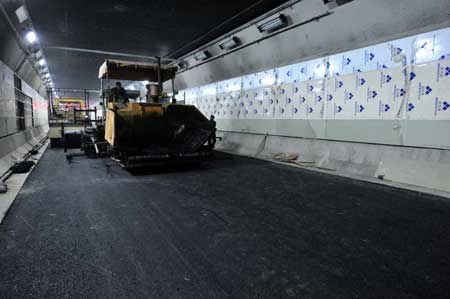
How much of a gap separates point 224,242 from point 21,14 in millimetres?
8187

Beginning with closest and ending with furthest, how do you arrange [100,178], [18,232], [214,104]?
[18,232]
[100,178]
[214,104]

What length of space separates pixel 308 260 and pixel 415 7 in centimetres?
485

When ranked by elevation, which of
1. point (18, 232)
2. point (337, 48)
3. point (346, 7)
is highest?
point (346, 7)

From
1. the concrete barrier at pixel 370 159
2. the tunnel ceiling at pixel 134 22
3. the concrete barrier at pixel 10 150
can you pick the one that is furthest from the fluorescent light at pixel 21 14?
the concrete barrier at pixel 370 159

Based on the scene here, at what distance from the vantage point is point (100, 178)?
5.15 meters

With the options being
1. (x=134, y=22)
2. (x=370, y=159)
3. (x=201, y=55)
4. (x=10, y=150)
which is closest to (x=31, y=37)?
(x=134, y=22)

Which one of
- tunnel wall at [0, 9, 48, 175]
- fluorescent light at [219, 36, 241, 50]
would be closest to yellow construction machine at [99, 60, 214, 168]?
tunnel wall at [0, 9, 48, 175]

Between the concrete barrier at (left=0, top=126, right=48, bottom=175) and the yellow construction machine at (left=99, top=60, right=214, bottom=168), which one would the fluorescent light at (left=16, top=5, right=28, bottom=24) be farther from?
the concrete barrier at (left=0, top=126, right=48, bottom=175)

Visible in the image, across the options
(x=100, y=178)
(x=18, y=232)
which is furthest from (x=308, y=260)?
(x=100, y=178)

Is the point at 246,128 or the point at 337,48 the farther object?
the point at 246,128

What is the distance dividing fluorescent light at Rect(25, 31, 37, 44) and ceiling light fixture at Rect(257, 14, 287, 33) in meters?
7.05

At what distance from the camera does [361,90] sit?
5.68 m

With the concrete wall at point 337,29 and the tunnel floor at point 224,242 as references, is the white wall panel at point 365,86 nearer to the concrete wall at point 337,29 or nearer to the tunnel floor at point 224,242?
the concrete wall at point 337,29

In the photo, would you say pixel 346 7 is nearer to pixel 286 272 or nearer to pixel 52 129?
pixel 286 272
